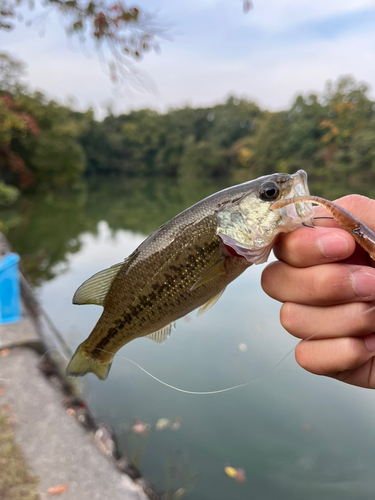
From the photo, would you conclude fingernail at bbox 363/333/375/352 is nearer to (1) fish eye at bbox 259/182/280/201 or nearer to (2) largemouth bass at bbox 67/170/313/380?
(2) largemouth bass at bbox 67/170/313/380

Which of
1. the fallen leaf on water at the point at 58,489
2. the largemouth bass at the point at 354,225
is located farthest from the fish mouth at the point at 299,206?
the fallen leaf on water at the point at 58,489

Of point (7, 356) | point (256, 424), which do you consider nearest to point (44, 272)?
point (7, 356)

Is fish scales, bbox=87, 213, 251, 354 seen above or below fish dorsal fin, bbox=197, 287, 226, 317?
above

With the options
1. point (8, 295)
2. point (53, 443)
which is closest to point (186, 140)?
point (8, 295)

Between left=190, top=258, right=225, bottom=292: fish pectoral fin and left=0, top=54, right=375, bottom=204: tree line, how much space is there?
702 inches

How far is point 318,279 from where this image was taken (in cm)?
149

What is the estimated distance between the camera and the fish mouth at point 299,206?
138 centimetres

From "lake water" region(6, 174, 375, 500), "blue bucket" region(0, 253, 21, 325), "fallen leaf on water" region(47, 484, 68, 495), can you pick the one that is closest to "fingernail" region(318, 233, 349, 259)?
"lake water" region(6, 174, 375, 500)

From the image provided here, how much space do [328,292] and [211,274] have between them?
1.79 ft

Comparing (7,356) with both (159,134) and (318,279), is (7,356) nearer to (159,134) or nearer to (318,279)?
(318,279)

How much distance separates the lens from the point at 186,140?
57.1m

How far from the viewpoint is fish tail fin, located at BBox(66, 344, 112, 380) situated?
4.91ft

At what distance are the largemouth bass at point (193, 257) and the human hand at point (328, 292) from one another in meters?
0.15

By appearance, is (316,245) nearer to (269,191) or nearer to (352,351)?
(269,191)
